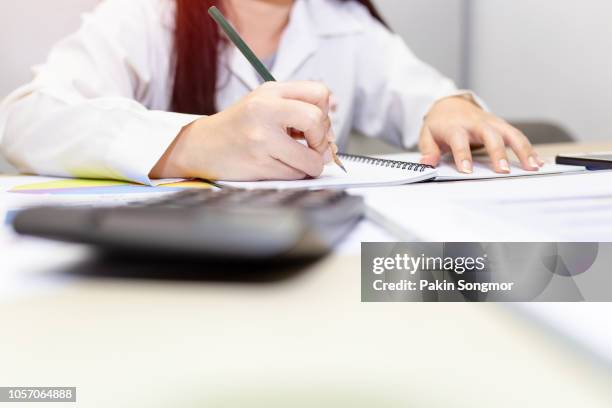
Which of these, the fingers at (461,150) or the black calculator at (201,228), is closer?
the black calculator at (201,228)

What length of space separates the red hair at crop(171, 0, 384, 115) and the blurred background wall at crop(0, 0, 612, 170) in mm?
279

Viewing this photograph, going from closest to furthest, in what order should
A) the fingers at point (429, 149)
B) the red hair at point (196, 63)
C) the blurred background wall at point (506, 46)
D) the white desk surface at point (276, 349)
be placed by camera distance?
the white desk surface at point (276, 349)
the fingers at point (429, 149)
the red hair at point (196, 63)
the blurred background wall at point (506, 46)

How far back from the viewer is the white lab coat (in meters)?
→ 0.44

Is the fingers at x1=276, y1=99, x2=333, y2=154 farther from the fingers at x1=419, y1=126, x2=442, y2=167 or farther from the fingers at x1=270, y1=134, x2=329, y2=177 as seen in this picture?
the fingers at x1=419, y1=126, x2=442, y2=167

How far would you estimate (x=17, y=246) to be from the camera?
217 mm

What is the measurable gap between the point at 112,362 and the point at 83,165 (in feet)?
1.10

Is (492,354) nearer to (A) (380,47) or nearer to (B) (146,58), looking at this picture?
(B) (146,58)

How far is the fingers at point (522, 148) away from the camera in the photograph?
0.44 m

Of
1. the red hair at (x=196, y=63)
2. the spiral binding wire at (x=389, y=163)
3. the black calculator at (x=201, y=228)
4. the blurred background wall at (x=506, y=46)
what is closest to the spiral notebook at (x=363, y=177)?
the spiral binding wire at (x=389, y=163)

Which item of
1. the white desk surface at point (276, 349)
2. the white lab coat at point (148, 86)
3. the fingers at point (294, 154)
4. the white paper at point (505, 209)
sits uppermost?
the white lab coat at point (148, 86)

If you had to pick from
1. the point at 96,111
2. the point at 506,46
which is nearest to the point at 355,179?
the point at 96,111

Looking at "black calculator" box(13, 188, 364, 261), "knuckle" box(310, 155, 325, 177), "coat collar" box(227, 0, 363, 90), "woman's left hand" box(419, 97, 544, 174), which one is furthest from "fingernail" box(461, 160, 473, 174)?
"coat collar" box(227, 0, 363, 90)

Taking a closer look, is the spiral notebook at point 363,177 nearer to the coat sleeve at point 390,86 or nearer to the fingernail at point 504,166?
the fingernail at point 504,166

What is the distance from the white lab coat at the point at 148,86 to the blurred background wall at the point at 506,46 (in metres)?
0.21
